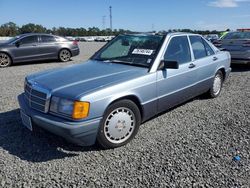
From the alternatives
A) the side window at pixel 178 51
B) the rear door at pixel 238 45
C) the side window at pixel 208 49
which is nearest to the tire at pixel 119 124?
the side window at pixel 178 51

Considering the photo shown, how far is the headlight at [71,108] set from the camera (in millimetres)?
2895

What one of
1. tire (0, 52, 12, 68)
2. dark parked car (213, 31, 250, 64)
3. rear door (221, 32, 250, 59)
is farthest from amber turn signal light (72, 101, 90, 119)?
tire (0, 52, 12, 68)

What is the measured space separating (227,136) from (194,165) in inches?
43.2

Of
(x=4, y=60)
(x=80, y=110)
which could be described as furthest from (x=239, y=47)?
(x=4, y=60)

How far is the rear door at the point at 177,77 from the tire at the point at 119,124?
24.0 inches

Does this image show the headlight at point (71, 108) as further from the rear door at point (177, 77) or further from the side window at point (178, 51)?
the side window at point (178, 51)

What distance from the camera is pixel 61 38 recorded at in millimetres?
12031

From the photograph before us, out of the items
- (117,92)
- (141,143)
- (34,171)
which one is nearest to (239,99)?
(141,143)

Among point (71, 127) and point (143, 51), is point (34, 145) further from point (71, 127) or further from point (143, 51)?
A: point (143, 51)

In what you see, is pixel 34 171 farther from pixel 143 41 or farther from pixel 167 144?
pixel 143 41

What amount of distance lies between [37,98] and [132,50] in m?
1.85

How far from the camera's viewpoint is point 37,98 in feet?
10.7

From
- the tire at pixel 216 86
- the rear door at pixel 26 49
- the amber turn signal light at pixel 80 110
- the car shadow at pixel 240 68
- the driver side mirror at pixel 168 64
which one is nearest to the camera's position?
the amber turn signal light at pixel 80 110

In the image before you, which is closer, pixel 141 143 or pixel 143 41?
pixel 141 143
